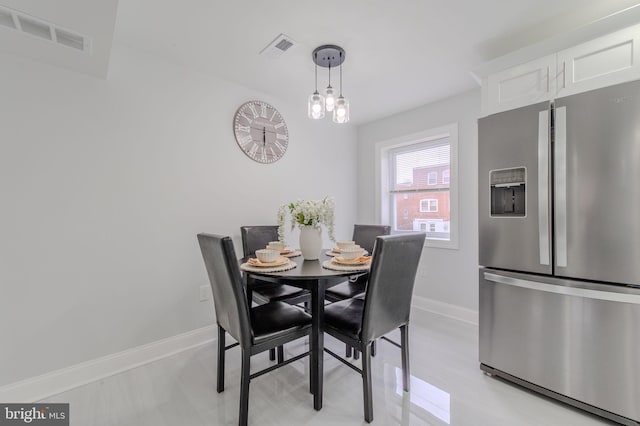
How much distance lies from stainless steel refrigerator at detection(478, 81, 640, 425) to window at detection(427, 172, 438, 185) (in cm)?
131

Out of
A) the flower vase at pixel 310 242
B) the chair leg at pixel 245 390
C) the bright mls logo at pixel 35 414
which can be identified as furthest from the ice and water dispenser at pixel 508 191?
the bright mls logo at pixel 35 414

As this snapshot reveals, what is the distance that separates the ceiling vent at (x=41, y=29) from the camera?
1348mm

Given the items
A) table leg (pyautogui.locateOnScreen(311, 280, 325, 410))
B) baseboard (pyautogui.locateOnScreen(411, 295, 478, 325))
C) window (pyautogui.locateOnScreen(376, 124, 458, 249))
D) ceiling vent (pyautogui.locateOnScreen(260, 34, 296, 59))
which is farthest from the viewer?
window (pyautogui.locateOnScreen(376, 124, 458, 249))

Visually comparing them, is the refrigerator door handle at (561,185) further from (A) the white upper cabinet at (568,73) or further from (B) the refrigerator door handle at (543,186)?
(A) the white upper cabinet at (568,73)

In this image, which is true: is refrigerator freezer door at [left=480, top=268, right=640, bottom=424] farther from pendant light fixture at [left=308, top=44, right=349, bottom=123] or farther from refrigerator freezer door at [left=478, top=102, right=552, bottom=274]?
pendant light fixture at [left=308, top=44, right=349, bottom=123]

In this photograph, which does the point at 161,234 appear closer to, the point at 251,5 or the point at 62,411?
the point at 62,411

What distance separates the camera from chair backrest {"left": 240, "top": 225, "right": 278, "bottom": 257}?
8.33 feet

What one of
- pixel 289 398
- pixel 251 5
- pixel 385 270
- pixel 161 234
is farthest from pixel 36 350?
pixel 251 5

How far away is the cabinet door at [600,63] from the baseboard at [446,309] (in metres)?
2.12

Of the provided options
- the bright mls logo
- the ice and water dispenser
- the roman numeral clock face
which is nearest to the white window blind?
the ice and water dispenser

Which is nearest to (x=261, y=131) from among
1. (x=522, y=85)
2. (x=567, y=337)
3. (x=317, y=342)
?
(x=317, y=342)

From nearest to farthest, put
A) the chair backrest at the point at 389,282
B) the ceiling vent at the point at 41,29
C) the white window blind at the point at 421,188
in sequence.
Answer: the ceiling vent at the point at 41,29 → the chair backrest at the point at 389,282 → the white window blind at the point at 421,188

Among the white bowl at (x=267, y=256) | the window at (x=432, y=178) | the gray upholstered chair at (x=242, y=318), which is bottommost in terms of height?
the gray upholstered chair at (x=242, y=318)

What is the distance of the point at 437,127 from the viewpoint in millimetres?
3121
